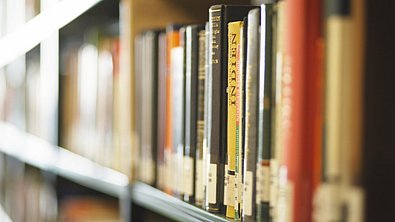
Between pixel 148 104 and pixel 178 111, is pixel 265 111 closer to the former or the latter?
pixel 178 111

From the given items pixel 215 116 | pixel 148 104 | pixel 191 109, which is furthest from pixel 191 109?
pixel 148 104

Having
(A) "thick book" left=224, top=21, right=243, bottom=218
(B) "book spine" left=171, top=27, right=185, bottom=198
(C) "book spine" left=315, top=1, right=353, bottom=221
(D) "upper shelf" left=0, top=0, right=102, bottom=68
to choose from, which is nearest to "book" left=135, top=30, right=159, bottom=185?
(B) "book spine" left=171, top=27, right=185, bottom=198

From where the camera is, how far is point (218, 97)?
1032mm

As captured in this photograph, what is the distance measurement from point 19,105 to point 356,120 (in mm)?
2183

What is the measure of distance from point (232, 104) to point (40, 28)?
53.0 inches

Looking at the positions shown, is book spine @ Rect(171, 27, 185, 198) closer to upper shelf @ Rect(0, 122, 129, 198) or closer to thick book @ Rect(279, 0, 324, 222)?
upper shelf @ Rect(0, 122, 129, 198)

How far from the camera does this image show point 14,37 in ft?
8.57

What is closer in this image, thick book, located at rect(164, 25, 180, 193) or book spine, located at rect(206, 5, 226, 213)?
book spine, located at rect(206, 5, 226, 213)

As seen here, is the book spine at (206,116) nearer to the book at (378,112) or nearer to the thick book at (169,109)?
the thick book at (169,109)

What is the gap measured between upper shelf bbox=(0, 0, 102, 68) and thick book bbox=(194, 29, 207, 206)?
46 centimetres

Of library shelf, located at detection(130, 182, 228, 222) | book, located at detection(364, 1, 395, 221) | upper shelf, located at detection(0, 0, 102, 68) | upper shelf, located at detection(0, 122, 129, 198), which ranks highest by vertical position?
upper shelf, located at detection(0, 0, 102, 68)

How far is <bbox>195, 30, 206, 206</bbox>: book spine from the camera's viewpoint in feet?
3.67

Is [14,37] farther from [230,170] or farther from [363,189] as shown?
[363,189]

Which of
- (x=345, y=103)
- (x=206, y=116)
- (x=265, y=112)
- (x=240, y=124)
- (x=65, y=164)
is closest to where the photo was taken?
(x=345, y=103)
